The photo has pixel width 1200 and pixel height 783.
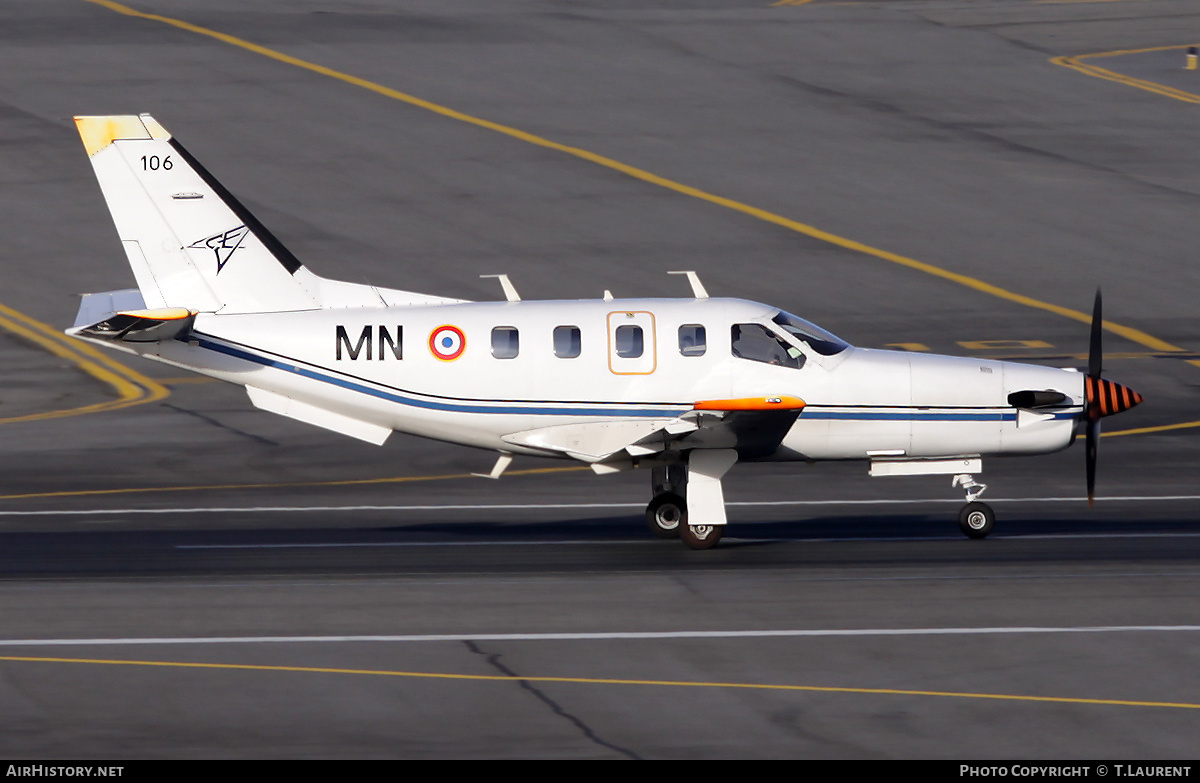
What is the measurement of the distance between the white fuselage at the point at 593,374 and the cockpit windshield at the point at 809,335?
0.20 feet

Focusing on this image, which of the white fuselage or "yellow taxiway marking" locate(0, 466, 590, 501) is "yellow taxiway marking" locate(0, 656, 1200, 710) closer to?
the white fuselage

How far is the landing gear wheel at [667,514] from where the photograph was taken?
765 inches

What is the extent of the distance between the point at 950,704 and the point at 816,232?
90.5 feet

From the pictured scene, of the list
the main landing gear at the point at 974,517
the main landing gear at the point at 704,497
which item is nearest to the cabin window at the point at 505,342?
the main landing gear at the point at 704,497

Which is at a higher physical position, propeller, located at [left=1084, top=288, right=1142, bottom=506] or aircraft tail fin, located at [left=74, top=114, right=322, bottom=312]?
aircraft tail fin, located at [left=74, top=114, right=322, bottom=312]

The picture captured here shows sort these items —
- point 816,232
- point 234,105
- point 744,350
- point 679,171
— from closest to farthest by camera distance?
point 744,350 < point 816,232 < point 679,171 < point 234,105

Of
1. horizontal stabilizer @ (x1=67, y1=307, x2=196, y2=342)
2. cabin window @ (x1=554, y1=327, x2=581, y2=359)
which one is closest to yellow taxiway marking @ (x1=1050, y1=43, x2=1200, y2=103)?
cabin window @ (x1=554, y1=327, x2=581, y2=359)

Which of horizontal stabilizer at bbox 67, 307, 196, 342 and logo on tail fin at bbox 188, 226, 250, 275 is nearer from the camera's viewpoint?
horizontal stabilizer at bbox 67, 307, 196, 342

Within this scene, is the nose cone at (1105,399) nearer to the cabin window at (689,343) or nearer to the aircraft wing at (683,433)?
the aircraft wing at (683,433)

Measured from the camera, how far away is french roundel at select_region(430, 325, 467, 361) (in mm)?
18594

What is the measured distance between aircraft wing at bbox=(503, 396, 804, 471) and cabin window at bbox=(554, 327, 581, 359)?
2.69 ft
